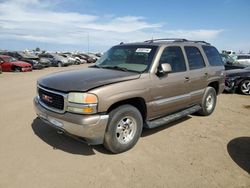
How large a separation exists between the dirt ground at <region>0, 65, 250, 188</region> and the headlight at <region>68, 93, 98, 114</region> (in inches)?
35.1

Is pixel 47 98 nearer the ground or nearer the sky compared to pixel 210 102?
nearer the sky

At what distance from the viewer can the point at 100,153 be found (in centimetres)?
432

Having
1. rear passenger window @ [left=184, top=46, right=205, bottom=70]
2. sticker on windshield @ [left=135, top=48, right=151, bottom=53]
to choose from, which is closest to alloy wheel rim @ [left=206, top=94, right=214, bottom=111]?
rear passenger window @ [left=184, top=46, right=205, bottom=70]

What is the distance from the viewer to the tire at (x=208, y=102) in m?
6.41

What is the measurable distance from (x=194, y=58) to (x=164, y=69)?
1737 millimetres

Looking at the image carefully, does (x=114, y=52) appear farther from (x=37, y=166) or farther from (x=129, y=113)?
(x=37, y=166)

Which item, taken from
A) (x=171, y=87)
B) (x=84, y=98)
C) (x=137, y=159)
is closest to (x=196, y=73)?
(x=171, y=87)

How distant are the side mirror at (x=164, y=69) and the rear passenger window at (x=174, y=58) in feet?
0.82

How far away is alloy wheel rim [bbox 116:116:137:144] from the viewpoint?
4.26m

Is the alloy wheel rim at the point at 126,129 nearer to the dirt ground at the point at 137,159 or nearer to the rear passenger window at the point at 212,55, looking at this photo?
the dirt ground at the point at 137,159

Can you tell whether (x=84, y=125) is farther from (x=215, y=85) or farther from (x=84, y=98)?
(x=215, y=85)

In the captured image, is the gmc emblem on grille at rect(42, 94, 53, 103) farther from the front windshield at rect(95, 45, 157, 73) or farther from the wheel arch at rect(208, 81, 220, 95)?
the wheel arch at rect(208, 81, 220, 95)

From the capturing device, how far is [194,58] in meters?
5.91

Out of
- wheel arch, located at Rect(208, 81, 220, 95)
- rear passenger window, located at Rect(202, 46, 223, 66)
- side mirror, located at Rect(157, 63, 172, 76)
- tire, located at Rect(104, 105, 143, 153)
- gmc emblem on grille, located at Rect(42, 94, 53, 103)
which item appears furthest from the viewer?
wheel arch, located at Rect(208, 81, 220, 95)
